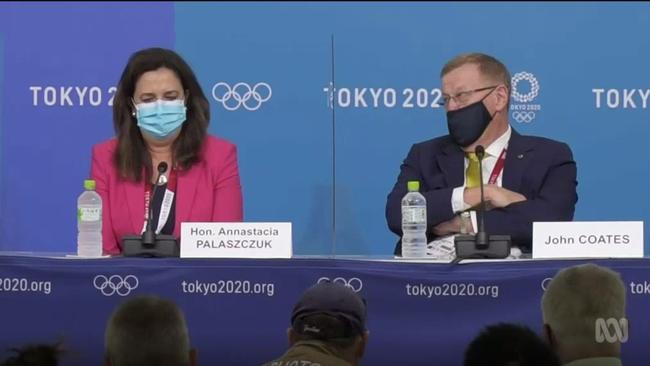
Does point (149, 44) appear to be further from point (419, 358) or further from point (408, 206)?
point (419, 358)

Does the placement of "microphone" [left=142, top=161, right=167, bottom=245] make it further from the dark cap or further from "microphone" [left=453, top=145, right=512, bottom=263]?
the dark cap

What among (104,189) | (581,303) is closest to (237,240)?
(104,189)

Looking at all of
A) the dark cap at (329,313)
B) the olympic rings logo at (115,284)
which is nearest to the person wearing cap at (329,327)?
the dark cap at (329,313)

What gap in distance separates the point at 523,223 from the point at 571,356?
1415 millimetres

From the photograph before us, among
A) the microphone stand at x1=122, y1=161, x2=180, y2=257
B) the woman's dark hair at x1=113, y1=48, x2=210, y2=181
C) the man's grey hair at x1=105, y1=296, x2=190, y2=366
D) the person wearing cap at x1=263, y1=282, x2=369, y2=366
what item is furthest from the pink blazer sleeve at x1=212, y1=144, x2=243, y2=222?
the man's grey hair at x1=105, y1=296, x2=190, y2=366

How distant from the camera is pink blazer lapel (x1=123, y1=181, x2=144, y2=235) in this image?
15.1ft

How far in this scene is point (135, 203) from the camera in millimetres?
4621

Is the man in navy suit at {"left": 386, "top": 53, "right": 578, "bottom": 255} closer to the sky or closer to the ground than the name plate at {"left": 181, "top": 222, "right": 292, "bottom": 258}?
closer to the sky

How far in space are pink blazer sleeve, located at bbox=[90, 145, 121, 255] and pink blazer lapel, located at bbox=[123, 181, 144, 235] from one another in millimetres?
80

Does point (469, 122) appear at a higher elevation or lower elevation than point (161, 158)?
higher

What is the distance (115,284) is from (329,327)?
111 centimetres

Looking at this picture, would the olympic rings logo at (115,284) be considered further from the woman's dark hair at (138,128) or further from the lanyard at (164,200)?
the woman's dark hair at (138,128)

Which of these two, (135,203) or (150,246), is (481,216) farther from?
(135,203)

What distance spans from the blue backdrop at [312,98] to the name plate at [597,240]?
2.09m
